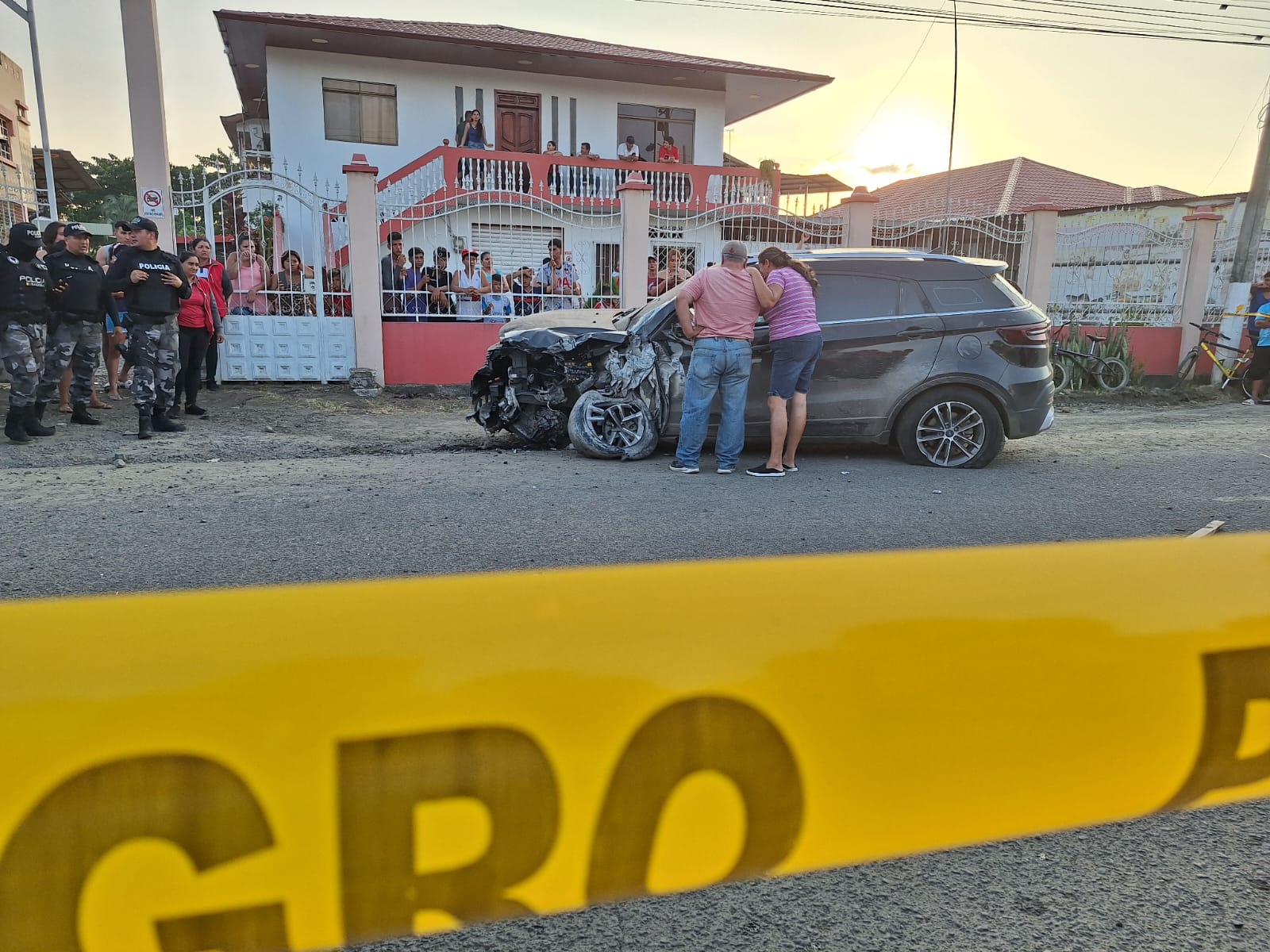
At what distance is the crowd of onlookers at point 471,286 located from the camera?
37.5ft

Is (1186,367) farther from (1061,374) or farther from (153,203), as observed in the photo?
(153,203)

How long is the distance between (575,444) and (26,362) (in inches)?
176

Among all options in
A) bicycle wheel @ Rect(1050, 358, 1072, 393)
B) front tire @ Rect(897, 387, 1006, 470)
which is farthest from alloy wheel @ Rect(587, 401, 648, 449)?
bicycle wheel @ Rect(1050, 358, 1072, 393)

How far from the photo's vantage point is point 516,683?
911 millimetres

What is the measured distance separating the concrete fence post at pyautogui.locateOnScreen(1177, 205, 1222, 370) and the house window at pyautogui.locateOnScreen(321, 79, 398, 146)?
16.2m

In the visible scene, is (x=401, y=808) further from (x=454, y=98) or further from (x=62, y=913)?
(x=454, y=98)

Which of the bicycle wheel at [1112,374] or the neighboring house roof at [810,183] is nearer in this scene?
the bicycle wheel at [1112,374]

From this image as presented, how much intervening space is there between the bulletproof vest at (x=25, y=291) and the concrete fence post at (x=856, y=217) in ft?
33.4

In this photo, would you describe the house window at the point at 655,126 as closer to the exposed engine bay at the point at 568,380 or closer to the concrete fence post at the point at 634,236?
the concrete fence post at the point at 634,236

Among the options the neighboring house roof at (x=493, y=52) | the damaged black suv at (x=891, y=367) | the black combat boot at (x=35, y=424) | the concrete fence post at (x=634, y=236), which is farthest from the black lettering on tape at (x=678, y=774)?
the neighboring house roof at (x=493, y=52)

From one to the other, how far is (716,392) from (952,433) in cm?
192

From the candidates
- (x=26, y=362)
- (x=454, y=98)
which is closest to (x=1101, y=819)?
(x=26, y=362)

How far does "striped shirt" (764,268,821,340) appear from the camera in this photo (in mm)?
6281

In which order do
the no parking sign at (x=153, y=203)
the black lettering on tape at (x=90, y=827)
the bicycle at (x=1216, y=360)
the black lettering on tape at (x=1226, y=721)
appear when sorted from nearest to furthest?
the black lettering on tape at (x=90, y=827) < the black lettering on tape at (x=1226, y=721) < the no parking sign at (x=153, y=203) < the bicycle at (x=1216, y=360)
